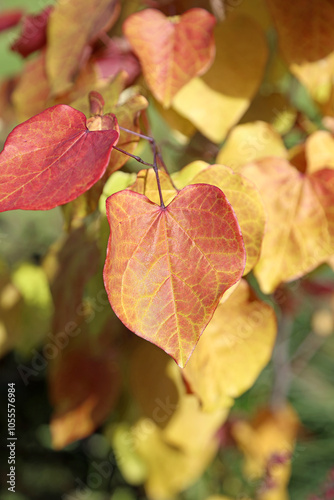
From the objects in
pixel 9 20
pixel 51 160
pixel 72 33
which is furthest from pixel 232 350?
pixel 9 20

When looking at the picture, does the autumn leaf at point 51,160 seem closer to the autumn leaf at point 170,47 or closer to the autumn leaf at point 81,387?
the autumn leaf at point 170,47

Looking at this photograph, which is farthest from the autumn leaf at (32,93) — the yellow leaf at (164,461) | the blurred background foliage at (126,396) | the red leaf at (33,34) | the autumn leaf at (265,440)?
the autumn leaf at (265,440)

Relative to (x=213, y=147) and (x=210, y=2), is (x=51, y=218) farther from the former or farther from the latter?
(x=210, y=2)

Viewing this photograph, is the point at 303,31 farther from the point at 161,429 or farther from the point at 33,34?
the point at 161,429

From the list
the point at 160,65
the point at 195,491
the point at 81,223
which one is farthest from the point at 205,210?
the point at 195,491

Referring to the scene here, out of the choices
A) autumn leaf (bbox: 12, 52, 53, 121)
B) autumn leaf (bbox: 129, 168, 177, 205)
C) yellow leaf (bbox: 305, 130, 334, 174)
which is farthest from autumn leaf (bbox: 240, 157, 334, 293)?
autumn leaf (bbox: 12, 52, 53, 121)

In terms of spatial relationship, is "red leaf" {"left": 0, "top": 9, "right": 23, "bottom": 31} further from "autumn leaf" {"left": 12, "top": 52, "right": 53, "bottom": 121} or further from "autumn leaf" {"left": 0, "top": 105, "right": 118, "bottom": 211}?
"autumn leaf" {"left": 0, "top": 105, "right": 118, "bottom": 211}
